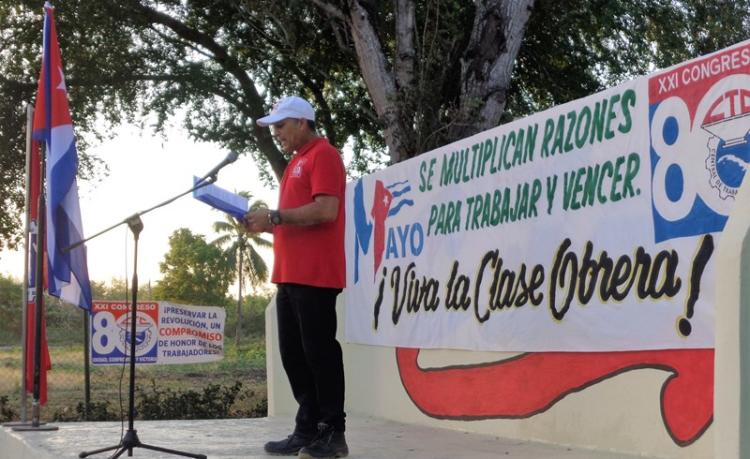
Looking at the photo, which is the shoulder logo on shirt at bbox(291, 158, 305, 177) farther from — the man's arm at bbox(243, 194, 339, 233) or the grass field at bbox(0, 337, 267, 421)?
the grass field at bbox(0, 337, 267, 421)

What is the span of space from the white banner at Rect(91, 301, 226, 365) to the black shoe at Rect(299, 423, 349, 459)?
34.0 feet

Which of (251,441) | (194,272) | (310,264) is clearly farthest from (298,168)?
(194,272)

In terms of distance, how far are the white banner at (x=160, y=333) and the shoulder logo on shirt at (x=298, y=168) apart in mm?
10257

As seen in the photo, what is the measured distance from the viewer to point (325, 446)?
548 cm

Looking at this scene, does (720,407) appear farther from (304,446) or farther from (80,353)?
(80,353)

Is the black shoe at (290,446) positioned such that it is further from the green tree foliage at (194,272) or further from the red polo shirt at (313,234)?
the green tree foliage at (194,272)

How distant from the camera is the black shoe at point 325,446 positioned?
17.9ft

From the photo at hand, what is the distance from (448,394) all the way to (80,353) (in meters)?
28.1

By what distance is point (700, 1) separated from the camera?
16.0 metres

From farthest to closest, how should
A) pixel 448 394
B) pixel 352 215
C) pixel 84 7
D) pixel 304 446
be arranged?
pixel 84 7, pixel 352 215, pixel 448 394, pixel 304 446

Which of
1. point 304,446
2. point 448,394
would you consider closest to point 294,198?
point 304,446

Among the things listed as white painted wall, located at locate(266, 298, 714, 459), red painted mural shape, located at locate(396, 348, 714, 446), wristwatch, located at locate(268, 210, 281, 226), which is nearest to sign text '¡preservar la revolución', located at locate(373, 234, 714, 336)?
red painted mural shape, located at locate(396, 348, 714, 446)

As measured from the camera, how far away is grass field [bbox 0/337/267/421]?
1564 cm

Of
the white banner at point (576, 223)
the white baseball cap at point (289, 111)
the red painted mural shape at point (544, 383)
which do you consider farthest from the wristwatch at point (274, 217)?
the red painted mural shape at point (544, 383)
